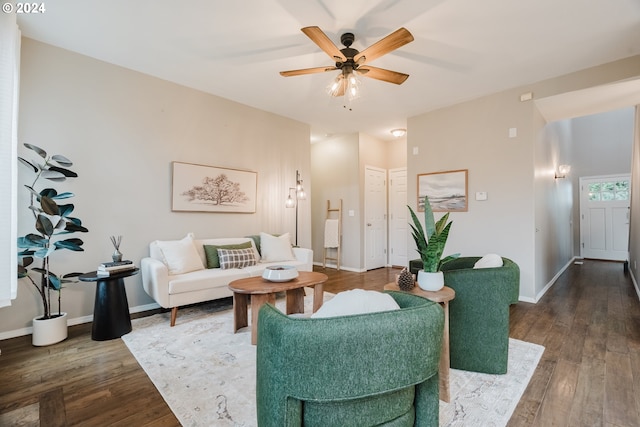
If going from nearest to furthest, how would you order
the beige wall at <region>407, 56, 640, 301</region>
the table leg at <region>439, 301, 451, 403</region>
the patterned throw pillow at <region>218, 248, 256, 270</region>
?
1. the table leg at <region>439, 301, 451, 403</region>
2. the patterned throw pillow at <region>218, 248, 256, 270</region>
3. the beige wall at <region>407, 56, 640, 301</region>

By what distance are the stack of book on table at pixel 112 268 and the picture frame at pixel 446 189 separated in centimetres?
410

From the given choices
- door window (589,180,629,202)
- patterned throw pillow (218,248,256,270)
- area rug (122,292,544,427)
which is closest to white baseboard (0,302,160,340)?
area rug (122,292,544,427)

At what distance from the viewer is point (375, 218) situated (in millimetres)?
6309

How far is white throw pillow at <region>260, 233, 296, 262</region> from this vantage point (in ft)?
13.6

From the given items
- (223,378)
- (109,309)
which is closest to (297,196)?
(109,309)

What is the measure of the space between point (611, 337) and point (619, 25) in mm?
2836

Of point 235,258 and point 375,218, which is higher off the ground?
point 375,218

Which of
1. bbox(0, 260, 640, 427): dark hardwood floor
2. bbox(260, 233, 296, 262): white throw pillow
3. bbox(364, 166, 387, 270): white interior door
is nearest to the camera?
bbox(0, 260, 640, 427): dark hardwood floor

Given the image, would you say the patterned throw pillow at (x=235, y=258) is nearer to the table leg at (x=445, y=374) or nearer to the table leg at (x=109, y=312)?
the table leg at (x=109, y=312)

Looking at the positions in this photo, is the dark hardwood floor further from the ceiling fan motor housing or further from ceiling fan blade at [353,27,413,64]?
the ceiling fan motor housing

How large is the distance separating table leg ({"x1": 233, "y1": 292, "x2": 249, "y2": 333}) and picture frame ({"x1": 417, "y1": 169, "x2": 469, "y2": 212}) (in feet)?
10.6

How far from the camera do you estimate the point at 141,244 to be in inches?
138

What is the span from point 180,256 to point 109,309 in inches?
32.0

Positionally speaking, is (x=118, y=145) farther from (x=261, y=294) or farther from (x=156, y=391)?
(x=156, y=391)
